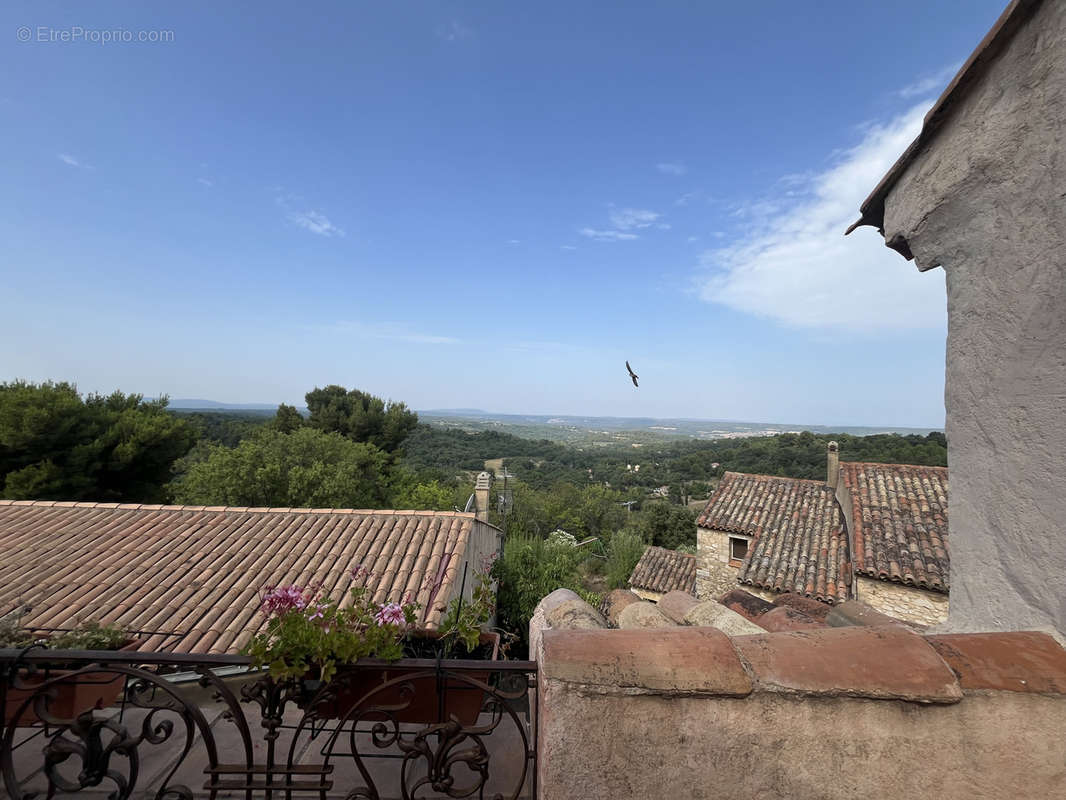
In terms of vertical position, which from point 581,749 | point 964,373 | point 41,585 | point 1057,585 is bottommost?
point 41,585

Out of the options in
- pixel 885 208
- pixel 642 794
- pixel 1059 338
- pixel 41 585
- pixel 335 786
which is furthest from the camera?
pixel 41 585

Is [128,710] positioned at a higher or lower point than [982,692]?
lower

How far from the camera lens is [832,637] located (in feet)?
4.22

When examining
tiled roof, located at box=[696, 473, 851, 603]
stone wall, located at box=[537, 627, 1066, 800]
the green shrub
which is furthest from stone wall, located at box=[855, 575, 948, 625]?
the green shrub

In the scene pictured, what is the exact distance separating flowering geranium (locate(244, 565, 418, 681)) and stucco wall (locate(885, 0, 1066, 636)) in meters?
2.09

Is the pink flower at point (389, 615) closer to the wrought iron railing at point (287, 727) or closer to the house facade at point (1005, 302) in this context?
the wrought iron railing at point (287, 727)

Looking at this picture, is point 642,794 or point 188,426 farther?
point 188,426

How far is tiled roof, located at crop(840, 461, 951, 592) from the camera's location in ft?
29.4

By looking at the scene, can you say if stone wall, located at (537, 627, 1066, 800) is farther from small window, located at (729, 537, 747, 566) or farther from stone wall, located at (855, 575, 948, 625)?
small window, located at (729, 537, 747, 566)

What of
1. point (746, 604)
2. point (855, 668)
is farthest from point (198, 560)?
point (855, 668)

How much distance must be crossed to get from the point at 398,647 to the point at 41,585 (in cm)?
858

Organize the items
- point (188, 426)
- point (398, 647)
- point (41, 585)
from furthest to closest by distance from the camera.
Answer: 1. point (188, 426)
2. point (41, 585)
3. point (398, 647)

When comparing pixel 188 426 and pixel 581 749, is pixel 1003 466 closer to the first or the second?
pixel 581 749

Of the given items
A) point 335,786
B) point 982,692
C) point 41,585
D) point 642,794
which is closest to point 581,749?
point 642,794
